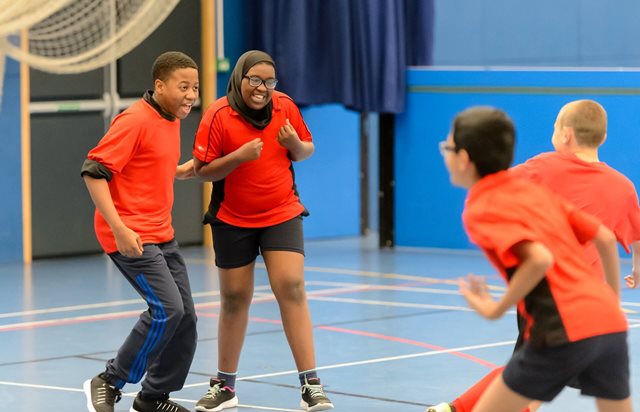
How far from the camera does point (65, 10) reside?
10391mm

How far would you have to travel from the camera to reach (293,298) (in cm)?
583

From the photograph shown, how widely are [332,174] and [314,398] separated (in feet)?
25.5

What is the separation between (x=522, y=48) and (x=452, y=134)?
38.6 ft

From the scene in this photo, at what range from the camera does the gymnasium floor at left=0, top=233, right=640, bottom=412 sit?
20.2 feet

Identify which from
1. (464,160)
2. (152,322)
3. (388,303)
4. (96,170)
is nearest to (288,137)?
(96,170)

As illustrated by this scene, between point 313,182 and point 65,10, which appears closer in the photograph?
point 65,10

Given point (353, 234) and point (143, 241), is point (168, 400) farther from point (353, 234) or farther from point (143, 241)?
point (353, 234)

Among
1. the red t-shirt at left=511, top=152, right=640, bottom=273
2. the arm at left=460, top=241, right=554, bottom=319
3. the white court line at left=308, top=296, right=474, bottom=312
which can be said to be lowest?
the white court line at left=308, top=296, right=474, bottom=312

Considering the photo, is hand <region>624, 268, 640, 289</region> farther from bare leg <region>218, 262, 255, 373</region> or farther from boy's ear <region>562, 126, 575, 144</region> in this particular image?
bare leg <region>218, 262, 255, 373</region>

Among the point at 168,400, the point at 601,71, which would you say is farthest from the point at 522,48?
the point at 168,400

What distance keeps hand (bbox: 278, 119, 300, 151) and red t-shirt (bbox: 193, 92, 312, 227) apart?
0.24 ft

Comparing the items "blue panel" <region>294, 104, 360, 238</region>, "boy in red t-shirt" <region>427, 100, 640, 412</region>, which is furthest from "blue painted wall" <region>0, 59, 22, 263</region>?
"boy in red t-shirt" <region>427, 100, 640, 412</region>

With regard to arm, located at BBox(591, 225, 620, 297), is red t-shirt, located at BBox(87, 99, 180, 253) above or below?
above

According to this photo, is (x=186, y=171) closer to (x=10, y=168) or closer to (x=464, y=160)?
(x=464, y=160)
